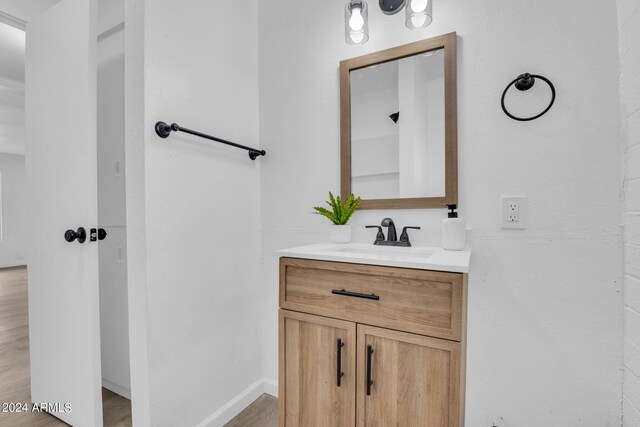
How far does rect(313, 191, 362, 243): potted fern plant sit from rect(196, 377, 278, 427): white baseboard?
998 millimetres

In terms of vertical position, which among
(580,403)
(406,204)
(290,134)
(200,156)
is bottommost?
(580,403)

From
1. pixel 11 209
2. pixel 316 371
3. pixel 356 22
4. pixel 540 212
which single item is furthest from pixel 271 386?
pixel 11 209

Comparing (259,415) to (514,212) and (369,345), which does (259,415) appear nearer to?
(369,345)

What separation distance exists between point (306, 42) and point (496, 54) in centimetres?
94

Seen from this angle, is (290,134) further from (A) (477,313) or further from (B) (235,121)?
(A) (477,313)

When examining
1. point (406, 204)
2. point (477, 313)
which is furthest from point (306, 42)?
point (477, 313)

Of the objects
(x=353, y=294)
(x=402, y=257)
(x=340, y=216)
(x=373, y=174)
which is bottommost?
(x=353, y=294)

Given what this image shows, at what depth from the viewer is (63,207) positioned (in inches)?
57.0

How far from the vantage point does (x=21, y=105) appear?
13.0ft

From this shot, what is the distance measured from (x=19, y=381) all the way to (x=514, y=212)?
9.53 ft

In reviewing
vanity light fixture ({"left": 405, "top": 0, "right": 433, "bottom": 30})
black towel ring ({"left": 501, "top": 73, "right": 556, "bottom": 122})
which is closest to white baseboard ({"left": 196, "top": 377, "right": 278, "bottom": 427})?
black towel ring ({"left": 501, "top": 73, "right": 556, "bottom": 122})

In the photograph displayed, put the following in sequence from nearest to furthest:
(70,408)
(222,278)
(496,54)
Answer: (496,54)
(70,408)
(222,278)

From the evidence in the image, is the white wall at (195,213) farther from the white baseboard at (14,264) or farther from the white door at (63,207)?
the white baseboard at (14,264)

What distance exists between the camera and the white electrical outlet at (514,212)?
1195mm
